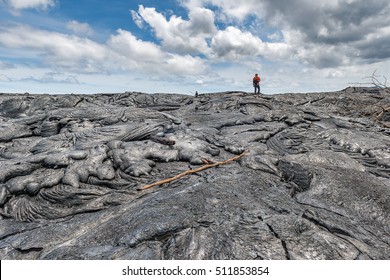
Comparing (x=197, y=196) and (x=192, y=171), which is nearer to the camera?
(x=197, y=196)

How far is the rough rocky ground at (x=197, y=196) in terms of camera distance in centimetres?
395

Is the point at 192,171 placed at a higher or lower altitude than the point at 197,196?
higher

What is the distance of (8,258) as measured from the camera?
4.18m

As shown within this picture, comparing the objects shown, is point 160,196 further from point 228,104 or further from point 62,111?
point 228,104

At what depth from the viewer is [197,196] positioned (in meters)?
4.94

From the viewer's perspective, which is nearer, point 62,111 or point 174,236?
point 174,236

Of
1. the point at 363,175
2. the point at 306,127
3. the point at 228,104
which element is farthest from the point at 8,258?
the point at 228,104

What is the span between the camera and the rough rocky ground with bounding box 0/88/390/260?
3945mm

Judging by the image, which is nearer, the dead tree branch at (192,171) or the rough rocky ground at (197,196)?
the rough rocky ground at (197,196)

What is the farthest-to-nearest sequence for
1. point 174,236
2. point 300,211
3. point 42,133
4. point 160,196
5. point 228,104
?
point 228,104 → point 42,133 → point 160,196 → point 300,211 → point 174,236

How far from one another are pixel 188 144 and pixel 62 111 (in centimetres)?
663

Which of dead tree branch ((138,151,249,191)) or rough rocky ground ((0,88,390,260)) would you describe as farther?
dead tree branch ((138,151,249,191))
